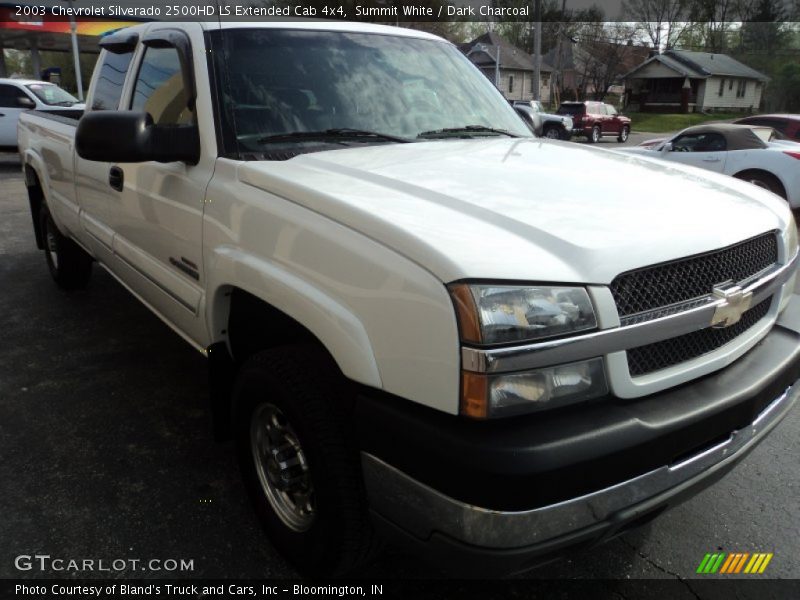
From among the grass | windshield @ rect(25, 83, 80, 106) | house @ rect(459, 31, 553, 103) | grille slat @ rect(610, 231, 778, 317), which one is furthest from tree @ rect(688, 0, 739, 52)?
grille slat @ rect(610, 231, 778, 317)

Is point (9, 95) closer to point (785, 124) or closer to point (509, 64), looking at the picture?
point (785, 124)

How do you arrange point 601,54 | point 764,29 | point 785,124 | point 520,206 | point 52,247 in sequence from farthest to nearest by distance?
point 764,29, point 601,54, point 785,124, point 52,247, point 520,206

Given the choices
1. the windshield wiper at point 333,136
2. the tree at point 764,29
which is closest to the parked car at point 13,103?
the windshield wiper at point 333,136

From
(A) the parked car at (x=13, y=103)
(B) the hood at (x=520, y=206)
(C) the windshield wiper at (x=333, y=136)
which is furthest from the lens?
(A) the parked car at (x=13, y=103)

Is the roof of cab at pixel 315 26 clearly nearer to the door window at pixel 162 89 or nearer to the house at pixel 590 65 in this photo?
the door window at pixel 162 89

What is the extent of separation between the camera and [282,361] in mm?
2146

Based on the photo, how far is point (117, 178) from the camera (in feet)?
11.1

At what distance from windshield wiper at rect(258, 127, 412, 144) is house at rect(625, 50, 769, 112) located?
5956cm

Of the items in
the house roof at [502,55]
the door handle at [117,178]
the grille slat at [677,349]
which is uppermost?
the house roof at [502,55]

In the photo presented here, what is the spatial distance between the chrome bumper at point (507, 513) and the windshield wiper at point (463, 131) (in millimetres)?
1713

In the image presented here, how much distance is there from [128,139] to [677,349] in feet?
6.59

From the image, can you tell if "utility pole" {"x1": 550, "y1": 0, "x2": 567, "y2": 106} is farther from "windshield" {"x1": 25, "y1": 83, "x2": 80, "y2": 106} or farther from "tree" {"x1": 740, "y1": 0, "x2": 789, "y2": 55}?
"windshield" {"x1": 25, "y1": 83, "x2": 80, "y2": 106}

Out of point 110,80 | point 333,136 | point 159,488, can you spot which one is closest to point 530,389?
point 333,136

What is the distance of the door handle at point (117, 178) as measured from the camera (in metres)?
3.34
